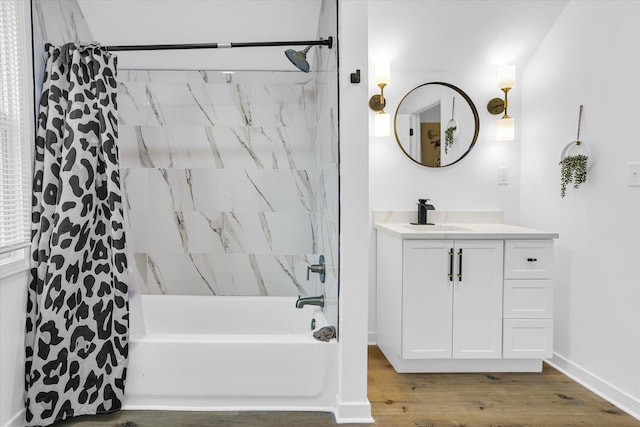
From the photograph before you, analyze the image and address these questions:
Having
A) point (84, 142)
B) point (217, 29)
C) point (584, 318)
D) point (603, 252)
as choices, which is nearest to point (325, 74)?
point (217, 29)

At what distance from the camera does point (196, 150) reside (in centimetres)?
315

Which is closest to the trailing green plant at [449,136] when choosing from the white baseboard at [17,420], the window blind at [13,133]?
the window blind at [13,133]

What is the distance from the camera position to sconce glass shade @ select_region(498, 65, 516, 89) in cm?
312

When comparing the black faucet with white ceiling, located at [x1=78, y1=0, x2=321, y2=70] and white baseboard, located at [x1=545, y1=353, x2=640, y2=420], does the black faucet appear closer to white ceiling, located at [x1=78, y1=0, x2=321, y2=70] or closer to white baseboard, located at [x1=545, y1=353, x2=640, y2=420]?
white baseboard, located at [x1=545, y1=353, x2=640, y2=420]

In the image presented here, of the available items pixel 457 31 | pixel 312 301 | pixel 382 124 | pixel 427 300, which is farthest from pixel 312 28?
pixel 427 300

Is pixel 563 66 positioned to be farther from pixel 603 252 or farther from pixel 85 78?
pixel 85 78

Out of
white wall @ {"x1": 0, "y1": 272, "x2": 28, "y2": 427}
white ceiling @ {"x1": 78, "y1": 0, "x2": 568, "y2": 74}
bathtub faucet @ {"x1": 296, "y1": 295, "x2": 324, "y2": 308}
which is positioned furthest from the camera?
white ceiling @ {"x1": 78, "y1": 0, "x2": 568, "y2": 74}

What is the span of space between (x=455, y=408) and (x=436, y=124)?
1953mm

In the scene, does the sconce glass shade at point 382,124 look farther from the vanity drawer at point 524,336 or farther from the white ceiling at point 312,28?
the vanity drawer at point 524,336

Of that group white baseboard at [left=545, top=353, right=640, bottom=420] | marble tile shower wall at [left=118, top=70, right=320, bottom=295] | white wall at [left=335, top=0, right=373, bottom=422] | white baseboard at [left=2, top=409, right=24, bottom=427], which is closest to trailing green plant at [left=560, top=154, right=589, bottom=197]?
white baseboard at [left=545, top=353, right=640, bottom=420]

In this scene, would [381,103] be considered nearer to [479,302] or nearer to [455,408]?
[479,302]

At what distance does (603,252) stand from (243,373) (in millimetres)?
2087

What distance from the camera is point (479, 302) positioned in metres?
2.78

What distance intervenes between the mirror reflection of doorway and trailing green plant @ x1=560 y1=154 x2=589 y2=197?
853 millimetres
